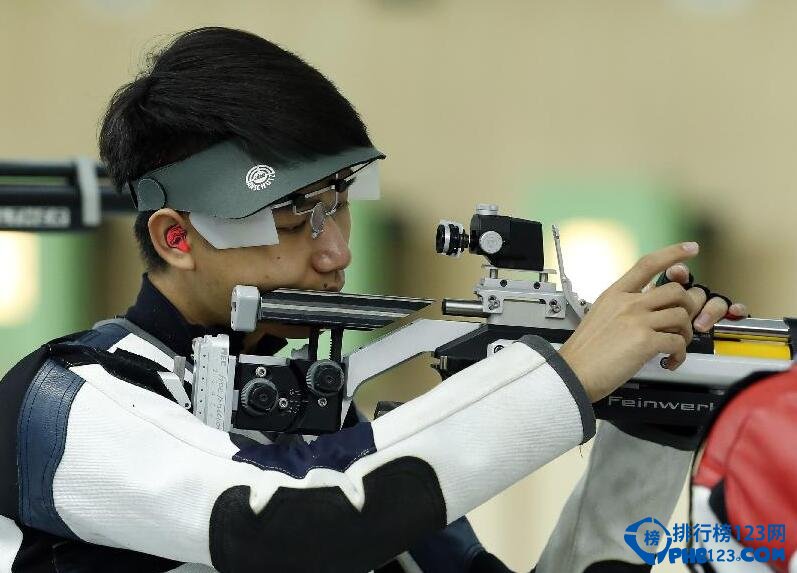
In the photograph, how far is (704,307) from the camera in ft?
4.61

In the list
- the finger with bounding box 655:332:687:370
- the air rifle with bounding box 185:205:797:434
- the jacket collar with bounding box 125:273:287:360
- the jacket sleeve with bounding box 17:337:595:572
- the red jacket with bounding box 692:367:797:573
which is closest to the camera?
the red jacket with bounding box 692:367:797:573

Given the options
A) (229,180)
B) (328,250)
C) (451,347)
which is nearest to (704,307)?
(451,347)

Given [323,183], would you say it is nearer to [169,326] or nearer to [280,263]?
[280,263]

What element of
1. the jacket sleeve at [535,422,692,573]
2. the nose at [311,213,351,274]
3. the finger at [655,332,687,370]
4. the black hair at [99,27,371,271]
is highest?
the black hair at [99,27,371,271]

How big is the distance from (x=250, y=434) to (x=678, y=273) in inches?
20.0

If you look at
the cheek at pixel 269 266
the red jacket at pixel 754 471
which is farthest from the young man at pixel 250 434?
the red jacket at pixel 754 471

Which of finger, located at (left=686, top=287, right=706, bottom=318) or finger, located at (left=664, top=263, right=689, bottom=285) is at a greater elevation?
finger, located at (left=664, top=263, right=689, bottom=285)

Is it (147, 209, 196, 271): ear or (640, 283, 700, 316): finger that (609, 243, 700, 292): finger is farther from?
(147, 209, 196, 271): ear

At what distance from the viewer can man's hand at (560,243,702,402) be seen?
1223 mm

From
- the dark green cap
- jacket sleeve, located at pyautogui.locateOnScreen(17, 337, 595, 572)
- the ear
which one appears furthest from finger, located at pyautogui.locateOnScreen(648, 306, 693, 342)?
the ear

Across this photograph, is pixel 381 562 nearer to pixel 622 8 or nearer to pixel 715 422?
pixel 715 422

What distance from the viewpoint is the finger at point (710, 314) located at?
1393mm

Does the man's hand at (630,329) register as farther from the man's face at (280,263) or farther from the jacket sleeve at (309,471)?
the man's face at (280,263)

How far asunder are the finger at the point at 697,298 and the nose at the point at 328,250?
391 mm
